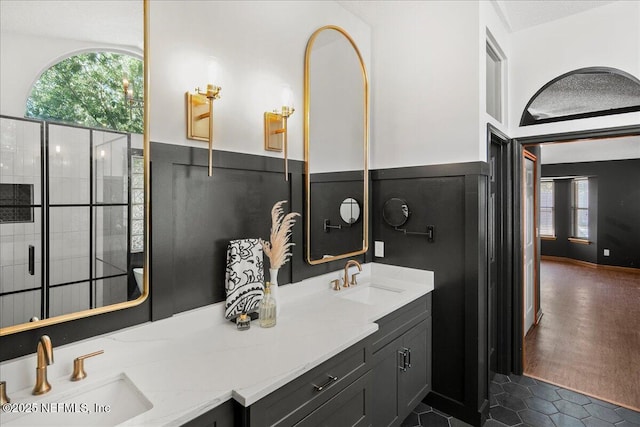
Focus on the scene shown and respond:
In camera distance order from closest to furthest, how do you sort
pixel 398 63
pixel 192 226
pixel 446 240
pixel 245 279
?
1. pixel 192 226
2. pixel 245 279
3. pixel 446 240
4. pixel 398 63

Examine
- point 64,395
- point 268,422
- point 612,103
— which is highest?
point 612,103

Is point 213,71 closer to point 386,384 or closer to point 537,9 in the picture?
point 386,384

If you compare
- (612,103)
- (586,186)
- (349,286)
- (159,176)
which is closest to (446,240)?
(349,286)

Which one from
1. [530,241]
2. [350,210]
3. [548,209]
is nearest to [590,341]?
[530,241]

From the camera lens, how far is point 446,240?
2.39 metres

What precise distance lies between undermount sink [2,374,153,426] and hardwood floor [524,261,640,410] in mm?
3120

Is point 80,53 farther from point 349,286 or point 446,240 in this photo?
point 446,240

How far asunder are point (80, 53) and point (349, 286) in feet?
6.39

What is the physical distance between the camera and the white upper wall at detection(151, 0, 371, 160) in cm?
146

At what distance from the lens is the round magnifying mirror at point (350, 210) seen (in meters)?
2.45

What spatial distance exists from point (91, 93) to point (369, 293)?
2022 millimetres

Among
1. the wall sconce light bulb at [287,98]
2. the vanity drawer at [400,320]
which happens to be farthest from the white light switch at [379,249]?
the wall sconce light bulb at [287,98]

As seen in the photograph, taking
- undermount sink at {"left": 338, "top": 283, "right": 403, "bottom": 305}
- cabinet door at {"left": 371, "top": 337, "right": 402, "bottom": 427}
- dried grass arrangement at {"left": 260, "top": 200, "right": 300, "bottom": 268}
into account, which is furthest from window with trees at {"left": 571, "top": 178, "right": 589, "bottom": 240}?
dried grass arrangement at {"left": 260, "top": 200, "right": 300, "bottom": 268}

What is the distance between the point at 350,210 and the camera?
2520 mm
